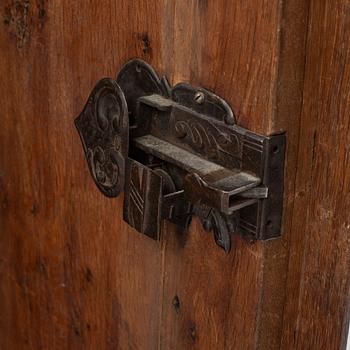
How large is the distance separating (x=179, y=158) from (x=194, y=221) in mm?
80

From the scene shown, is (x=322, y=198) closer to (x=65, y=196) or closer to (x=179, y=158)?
(x=179, y=158)

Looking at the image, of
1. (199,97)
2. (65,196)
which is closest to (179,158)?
(199,97)

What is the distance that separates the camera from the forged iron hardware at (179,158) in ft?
2.41

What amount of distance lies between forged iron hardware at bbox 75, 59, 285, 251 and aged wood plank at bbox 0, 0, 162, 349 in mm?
47

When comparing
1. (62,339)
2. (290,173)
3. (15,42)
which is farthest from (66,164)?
(290,173)

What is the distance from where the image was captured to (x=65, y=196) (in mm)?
1093

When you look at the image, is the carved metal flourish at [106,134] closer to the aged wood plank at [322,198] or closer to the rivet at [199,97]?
the rivet at [199,97]

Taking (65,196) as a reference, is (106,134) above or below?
above

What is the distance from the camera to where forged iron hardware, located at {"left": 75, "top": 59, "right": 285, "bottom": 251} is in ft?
2.41

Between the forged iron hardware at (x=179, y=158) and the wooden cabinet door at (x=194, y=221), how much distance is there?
0.02 meters

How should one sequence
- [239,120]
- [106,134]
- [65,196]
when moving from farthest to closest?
[65,196] < [106,134] < [239,120]

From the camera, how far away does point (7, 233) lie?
1.29m

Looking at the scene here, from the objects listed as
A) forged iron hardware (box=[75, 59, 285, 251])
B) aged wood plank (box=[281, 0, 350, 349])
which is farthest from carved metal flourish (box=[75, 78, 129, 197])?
aged wood plank (box=[281, 0, 350, 349])

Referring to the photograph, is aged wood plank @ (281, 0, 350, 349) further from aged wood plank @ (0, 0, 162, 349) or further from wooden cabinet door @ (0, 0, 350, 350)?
aged wood plank @ (0, 0, 162, 349)
